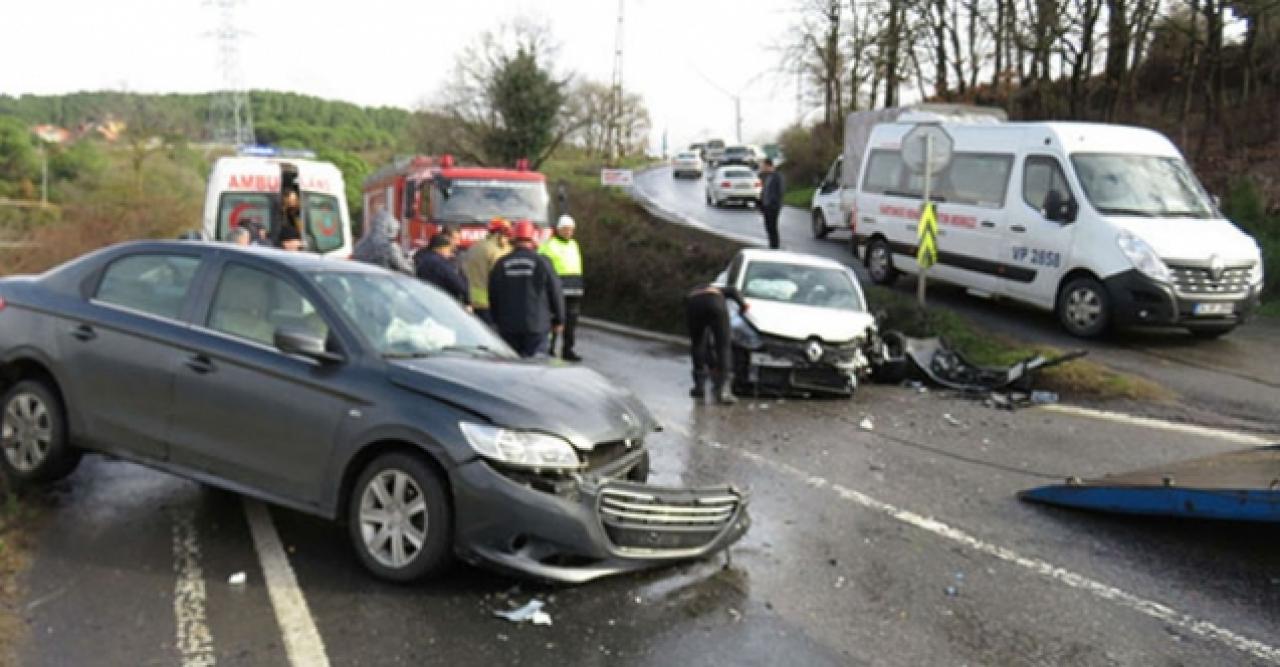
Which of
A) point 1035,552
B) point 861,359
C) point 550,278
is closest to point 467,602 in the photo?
point 1035,552

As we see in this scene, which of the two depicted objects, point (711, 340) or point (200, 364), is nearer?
point (200, 364)

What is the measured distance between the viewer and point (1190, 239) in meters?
12.4

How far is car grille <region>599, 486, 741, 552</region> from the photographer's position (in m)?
4.61

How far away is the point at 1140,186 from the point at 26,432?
12.7m

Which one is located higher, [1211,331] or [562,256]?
[562,256]

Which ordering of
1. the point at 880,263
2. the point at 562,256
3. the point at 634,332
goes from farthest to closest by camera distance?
1. the point at 880,263
2. the point at 634,332
3. the point at 562,256

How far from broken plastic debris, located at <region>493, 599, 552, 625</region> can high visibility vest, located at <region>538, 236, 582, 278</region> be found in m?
6.88

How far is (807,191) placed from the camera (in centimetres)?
4075

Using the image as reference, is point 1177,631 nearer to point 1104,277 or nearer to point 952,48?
point 1104,277

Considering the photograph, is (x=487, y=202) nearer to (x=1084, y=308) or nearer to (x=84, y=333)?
(x=1084, y=308)

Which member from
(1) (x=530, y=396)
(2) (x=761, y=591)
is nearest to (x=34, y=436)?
(1) (x=530, y=396)

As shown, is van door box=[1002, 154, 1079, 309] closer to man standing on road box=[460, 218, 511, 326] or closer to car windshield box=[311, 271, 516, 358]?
man standing on road box=[460, 218, 511, 326]

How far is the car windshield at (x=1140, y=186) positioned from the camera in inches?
510

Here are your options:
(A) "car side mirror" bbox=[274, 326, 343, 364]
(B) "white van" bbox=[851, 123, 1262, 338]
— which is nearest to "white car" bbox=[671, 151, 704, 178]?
(B) "white van" bbox=[851, 123, 1262, 338]
